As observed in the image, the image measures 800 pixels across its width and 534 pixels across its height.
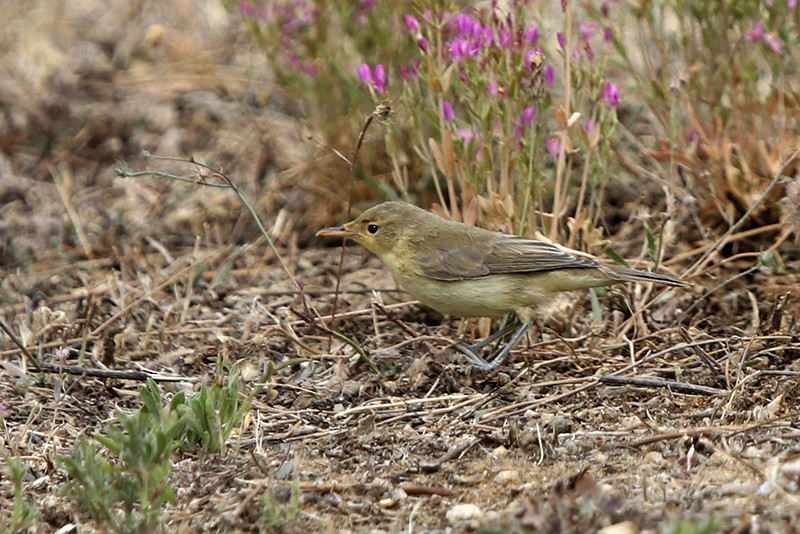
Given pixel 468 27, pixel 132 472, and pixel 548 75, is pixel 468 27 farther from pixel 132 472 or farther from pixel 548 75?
pixel 132 472

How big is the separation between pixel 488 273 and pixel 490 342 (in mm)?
372

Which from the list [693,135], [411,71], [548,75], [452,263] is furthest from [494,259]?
[693,135]

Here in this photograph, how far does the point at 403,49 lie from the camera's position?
695 centimetres

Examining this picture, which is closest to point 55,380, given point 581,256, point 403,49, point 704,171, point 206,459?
point 206,459

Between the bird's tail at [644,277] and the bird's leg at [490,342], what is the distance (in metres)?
0.50

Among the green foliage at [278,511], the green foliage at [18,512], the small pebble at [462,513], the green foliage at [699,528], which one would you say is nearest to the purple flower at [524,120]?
the small pebble at [462,513]

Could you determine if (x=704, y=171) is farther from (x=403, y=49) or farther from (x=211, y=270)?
(x=211, y=270)

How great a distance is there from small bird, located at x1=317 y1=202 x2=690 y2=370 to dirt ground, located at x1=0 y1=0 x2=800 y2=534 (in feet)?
0.64

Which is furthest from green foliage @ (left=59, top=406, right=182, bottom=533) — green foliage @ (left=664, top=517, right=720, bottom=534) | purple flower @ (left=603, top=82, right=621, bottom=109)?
purple flower @ (left=603, top=82, right=621, bottom=109)

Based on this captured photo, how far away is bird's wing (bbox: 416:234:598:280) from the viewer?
17.6 feet

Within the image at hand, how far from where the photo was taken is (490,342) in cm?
557

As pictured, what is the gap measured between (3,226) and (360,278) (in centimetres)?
263

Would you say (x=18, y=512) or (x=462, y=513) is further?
(x=462, y=513)

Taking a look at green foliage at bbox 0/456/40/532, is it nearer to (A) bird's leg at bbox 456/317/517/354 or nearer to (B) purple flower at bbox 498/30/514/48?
(A) bird's leg at bbox 456/317/517/354
